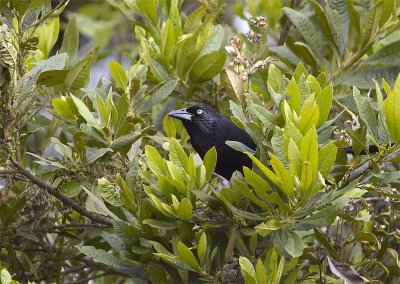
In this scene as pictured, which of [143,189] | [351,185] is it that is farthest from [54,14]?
[351,185]

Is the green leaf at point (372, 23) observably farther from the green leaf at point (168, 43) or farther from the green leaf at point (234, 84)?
the green leaf at point (168, 43)

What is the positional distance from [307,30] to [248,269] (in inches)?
78.1

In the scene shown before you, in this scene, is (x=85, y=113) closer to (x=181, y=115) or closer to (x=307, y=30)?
(x=181, y=115)

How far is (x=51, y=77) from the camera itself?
3.68 m

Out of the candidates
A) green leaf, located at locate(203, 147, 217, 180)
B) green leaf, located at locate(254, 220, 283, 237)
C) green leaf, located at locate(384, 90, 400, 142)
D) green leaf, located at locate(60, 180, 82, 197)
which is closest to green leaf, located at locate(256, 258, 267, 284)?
green leaf, located at locate(254, 220, 283, 237)

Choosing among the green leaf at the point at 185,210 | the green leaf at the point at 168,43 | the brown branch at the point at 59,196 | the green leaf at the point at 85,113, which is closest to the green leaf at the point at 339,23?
the green leaf at the point at 168,43

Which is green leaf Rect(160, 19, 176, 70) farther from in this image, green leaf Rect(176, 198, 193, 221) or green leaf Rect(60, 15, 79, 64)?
green leaf Rect(176, 198, 193, 221)

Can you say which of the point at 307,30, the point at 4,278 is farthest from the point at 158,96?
the point at 4,278

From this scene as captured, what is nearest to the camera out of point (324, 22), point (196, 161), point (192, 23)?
point (196, 161)

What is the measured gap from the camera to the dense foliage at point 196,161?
10.3 feet

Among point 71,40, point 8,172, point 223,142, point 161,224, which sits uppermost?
point 71,40

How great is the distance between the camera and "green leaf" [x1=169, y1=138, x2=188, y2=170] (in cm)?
333

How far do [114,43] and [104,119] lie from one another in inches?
180

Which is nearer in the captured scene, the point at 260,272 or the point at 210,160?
the point at 260,272
